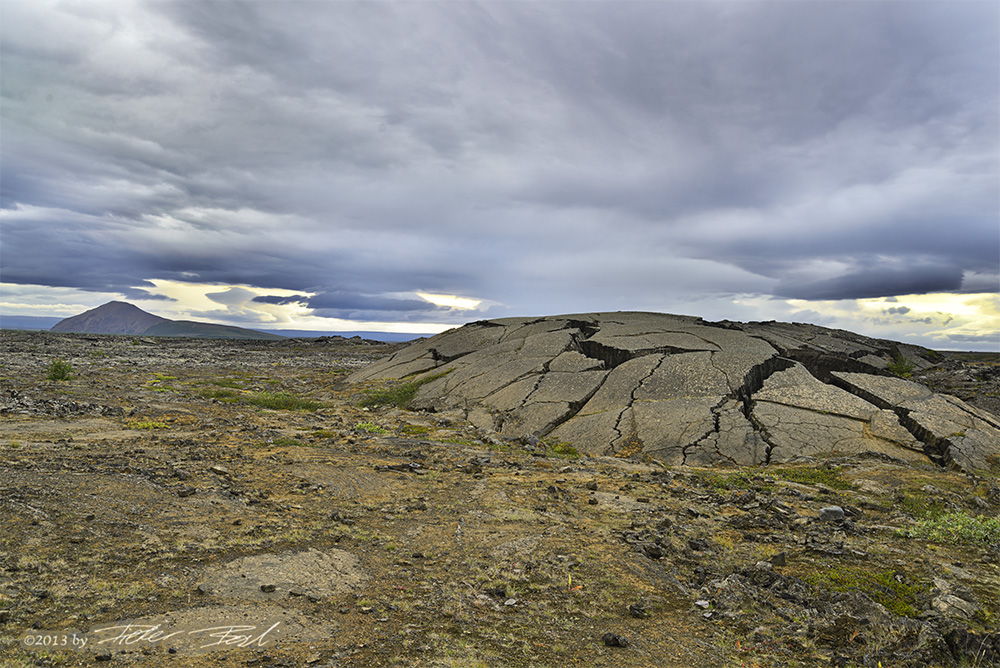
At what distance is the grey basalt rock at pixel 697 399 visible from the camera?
9.78 meters

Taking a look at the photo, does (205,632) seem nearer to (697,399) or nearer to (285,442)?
(285,442)

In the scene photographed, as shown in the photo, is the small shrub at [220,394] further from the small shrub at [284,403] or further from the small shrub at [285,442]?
the small shrub at [285,442]

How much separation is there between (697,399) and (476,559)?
26.3ft

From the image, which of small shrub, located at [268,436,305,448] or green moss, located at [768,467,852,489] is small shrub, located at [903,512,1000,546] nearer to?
green moss, located at [768,467,852,489]

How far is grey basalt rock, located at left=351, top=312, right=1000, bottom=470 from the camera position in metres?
9.78

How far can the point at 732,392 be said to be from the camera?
11461mm

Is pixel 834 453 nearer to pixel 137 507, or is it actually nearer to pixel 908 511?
pixel 908 511

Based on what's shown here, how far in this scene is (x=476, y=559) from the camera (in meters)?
4.96

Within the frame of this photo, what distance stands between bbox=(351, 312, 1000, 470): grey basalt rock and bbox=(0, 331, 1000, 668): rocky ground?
871mm

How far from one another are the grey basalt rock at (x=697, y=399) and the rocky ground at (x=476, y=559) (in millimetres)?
871

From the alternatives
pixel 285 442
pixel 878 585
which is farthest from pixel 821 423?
pixel 285 442

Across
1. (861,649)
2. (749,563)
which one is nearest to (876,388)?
(749,563)

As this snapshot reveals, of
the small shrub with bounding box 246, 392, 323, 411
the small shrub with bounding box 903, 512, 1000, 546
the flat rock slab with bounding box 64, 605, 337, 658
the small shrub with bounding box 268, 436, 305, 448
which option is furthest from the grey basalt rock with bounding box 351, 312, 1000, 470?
the flat rock slab with bounding box 64, 605, 337, 658

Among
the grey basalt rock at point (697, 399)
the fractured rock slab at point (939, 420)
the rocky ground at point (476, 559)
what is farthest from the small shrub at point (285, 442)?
the fractured rock slab at point (939, 420)
